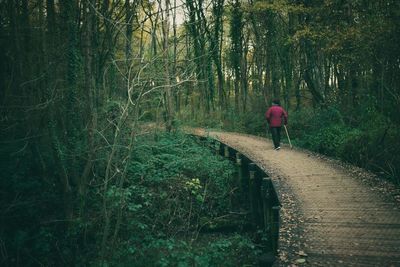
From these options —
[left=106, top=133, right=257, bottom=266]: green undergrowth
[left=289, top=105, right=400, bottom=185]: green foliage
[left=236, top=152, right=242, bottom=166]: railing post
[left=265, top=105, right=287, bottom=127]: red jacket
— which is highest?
[left=265, top=105, right=287, bottom=127]: red jacket

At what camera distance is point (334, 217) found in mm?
6465

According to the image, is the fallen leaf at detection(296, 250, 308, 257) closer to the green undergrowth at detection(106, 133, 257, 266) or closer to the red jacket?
the green undergrowth at detection(106, 133, 257, 266)

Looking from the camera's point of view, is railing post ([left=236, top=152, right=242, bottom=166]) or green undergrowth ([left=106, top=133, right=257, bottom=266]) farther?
railing post ([left=236, top=152, right=242, bottom=166])

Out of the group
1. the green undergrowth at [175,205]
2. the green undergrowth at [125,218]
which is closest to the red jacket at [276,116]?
the green undergrowth at [175,205]

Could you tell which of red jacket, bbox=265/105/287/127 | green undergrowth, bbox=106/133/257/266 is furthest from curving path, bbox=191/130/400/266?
red jacket, bbox=265/105/287/127

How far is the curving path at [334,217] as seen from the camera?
196 inches

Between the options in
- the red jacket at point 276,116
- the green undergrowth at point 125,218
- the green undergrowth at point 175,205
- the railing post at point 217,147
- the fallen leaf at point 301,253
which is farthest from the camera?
the railing post at point 217,147

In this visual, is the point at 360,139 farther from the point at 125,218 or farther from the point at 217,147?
the point at 125,218

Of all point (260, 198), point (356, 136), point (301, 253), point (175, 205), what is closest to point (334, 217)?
point (301, 253)

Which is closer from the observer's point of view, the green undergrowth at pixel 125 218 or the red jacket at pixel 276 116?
the green undergrowth at pixel 125 218

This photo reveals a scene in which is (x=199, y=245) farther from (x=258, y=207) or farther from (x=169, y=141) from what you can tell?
(x=169, y=141)

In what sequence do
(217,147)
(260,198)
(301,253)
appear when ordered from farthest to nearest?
(217,147), (260,198), (301,253)

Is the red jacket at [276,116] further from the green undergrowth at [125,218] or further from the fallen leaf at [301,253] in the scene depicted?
the fallen leaf at [301,253]

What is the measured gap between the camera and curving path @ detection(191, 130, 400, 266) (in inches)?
196
